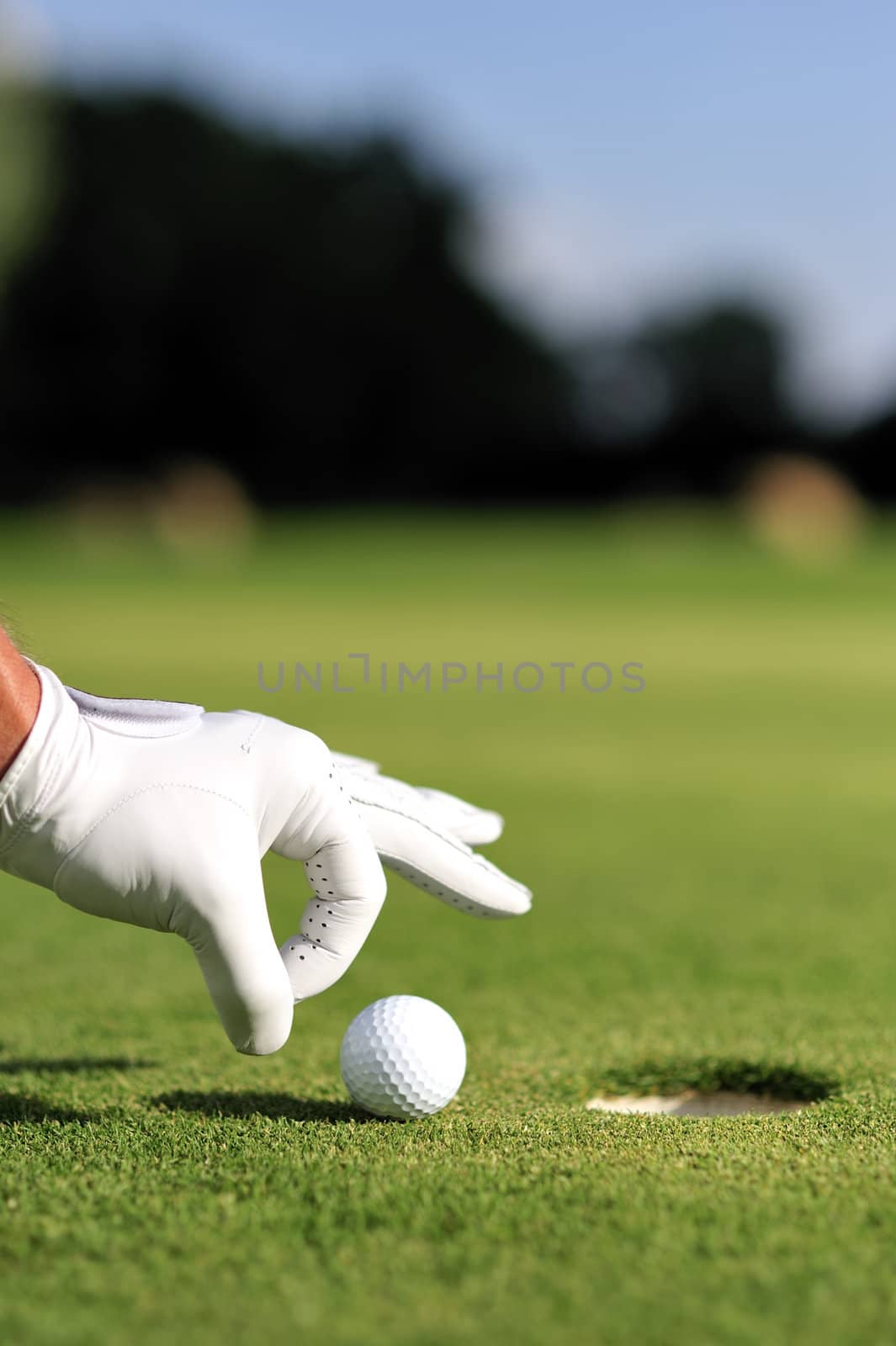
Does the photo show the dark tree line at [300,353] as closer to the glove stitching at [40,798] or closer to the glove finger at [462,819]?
the glove finger at [462,819]

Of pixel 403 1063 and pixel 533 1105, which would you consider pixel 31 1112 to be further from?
pixel 533 1105

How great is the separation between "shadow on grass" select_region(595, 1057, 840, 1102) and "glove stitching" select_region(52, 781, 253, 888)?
1283mm

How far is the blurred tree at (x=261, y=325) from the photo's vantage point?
167 ft

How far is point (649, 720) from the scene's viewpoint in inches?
498

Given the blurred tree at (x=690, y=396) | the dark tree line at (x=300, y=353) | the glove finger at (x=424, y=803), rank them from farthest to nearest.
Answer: the dark tree line at (x=300, y=353)
the blurred tree at (x=690, y=396)
the glove finger at (x=424, y=803)

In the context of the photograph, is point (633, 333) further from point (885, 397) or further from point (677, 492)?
point (677, 492)

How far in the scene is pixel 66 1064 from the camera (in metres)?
3.67

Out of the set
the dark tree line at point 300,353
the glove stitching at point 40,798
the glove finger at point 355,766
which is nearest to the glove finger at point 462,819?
the glove finger at point 355,766

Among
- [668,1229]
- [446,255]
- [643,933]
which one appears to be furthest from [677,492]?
[668,1229]

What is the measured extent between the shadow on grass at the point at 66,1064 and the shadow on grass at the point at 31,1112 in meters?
0.25

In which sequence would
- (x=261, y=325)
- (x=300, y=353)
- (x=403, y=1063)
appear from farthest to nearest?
(x=300, y=353) < (x=261, y=325) < (x=403, y=1063)

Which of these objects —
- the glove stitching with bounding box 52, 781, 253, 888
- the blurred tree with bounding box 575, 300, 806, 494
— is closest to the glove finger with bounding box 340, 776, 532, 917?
the glove stitching with bounding box 52, 781, 253, 888

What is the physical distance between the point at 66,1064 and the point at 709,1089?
5.24 ft

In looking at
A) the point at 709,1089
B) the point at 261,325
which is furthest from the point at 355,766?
the point at 261,325
